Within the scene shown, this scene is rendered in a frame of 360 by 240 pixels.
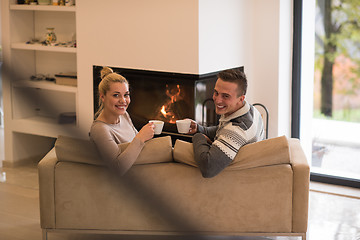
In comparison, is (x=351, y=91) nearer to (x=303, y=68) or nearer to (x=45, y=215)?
(x=303, y=68)

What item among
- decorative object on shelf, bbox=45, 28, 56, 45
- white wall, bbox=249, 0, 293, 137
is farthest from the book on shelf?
white wall, bbox=249, 0, 293, 137

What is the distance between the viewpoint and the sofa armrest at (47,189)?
8.20ft

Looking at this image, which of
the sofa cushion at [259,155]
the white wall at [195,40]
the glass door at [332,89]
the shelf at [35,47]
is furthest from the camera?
the shelf at [35,47]

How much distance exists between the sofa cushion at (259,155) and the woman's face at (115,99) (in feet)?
1.36

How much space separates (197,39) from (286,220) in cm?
148

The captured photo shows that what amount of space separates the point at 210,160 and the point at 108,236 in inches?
37.1

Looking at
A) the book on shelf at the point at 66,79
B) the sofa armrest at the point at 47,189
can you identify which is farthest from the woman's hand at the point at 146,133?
the book on shelf at the point at 66,79

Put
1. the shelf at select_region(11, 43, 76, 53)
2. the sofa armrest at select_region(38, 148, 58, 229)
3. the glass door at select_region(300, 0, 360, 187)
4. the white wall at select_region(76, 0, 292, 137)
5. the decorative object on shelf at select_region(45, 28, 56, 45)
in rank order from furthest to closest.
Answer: the decorative object on shelf at select_region(45, 28, 56, 45)
the shelf at select_region(11, 43, 76, 53)
the glass door at select_region(300, 0, 360, 187)
the white wall at select_region(76, 0, 292, 137)
the sofa armrest at select_region(38, 148, 58, 229)

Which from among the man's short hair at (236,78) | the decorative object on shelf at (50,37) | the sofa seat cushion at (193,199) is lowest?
the sofa seat cushion at (193,199)

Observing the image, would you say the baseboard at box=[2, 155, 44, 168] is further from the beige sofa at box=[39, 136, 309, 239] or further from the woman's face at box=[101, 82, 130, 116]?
the woman's face at box=[101, 82, 130, 116]

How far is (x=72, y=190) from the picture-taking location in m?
2.50

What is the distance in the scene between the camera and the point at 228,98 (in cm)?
246

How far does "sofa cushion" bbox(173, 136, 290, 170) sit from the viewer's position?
2383 millimetres

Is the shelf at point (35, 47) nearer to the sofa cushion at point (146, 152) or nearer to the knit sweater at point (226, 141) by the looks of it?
the sofa cushion at point (146, 152)
